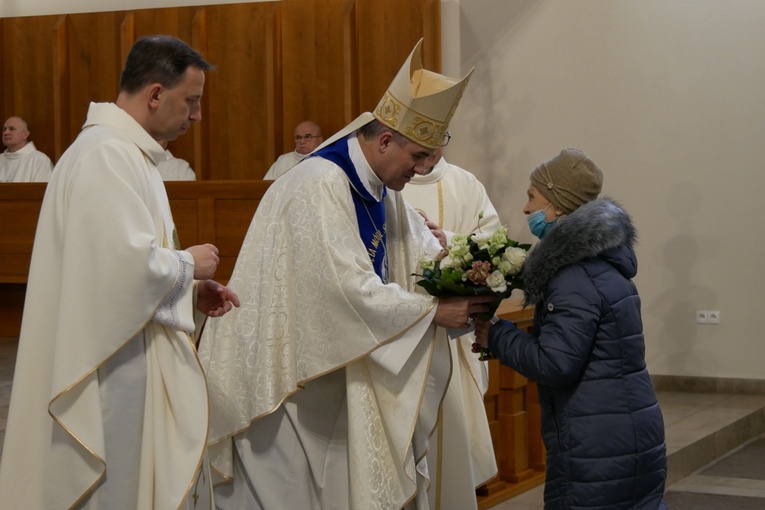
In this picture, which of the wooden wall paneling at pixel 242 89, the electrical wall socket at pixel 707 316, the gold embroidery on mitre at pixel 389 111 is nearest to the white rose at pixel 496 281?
the gold embroidery on mitre at pixel 389 111

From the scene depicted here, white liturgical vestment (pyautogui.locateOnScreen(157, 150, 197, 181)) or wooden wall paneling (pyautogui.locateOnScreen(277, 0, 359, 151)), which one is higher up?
wooden wall paneling (pyautogui.locateOnScreen(277, 0, 359, 151))

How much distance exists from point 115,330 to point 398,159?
1100mm

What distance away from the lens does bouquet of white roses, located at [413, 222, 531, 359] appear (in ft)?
9.73

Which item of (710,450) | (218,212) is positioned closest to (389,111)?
(710,450)

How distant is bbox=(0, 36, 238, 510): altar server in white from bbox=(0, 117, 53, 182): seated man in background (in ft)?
25.0

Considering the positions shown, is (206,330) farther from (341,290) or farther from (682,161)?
(682,161)

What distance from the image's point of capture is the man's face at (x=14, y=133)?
10.1m

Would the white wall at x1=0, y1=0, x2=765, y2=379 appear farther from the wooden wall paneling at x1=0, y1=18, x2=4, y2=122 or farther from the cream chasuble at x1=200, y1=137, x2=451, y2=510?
the wooden wall paneling at x1=0, y1=18, x2=4, y2=122

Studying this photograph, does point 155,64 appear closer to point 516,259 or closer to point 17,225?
point 516,259

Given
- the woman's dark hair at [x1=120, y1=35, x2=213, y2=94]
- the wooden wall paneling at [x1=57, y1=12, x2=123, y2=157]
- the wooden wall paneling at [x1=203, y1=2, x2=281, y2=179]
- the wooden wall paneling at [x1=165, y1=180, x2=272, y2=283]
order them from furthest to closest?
the wooden wall paneling at [x1=57, y1=12, x2=123, y2=157], the wooden wall paneling at [x1=203, y1=2, x2=281, y2=179], the wooden wall paneling at [x1=165, y1=180, x2=272, y2=283], the woman's dark hair at [x1=120, y1=35, x2=213, y2=94]

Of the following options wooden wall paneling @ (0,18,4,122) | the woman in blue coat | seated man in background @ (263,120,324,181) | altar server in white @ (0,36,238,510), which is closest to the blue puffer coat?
the woman in blue coat

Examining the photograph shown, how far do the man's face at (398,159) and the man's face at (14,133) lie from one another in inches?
304

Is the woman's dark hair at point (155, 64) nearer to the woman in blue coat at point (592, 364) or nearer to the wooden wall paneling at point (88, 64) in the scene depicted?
the woman in blue coat at point (592, 364)

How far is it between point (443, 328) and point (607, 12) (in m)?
5.48
